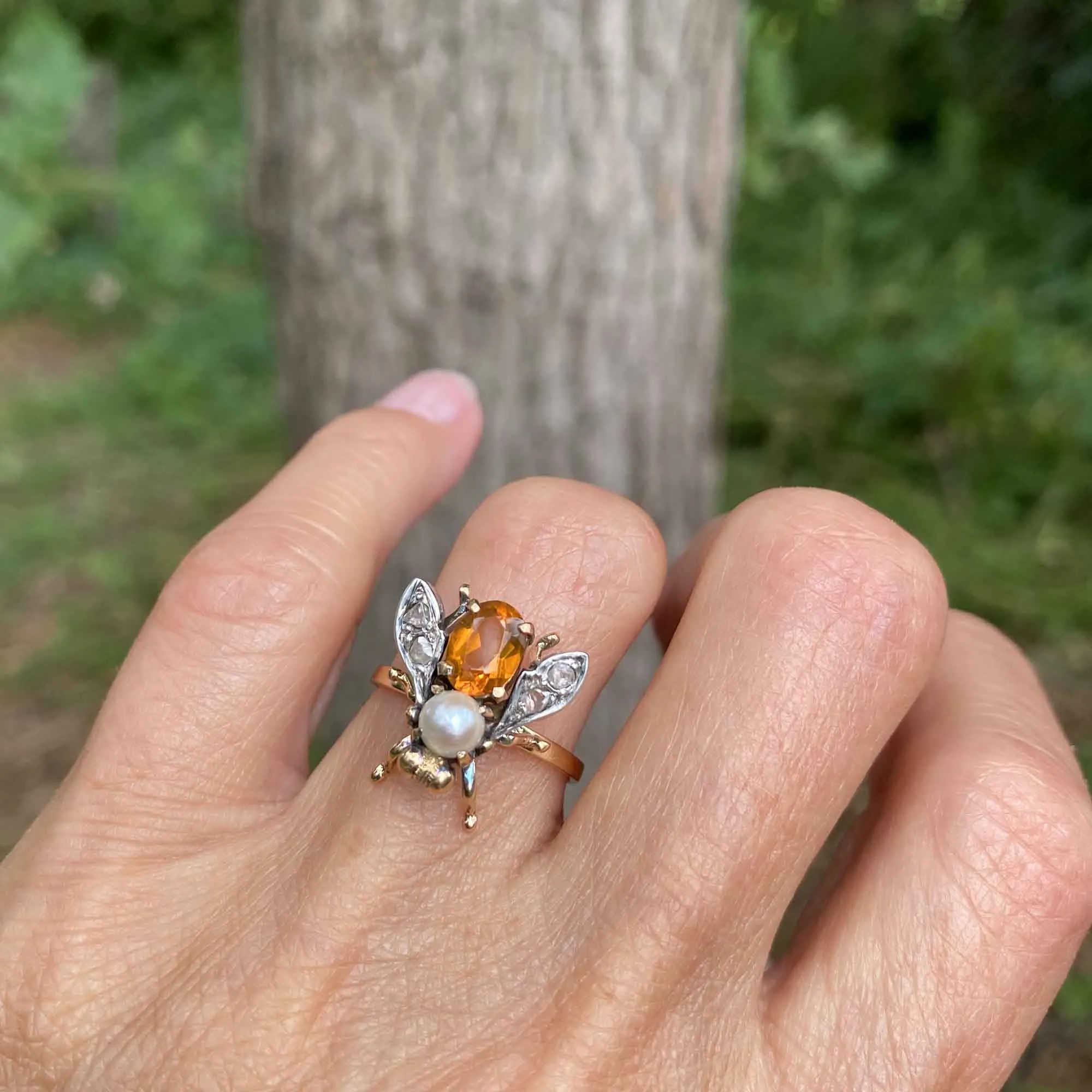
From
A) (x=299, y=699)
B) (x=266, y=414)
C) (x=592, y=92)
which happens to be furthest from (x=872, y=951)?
(x=266, y=414)

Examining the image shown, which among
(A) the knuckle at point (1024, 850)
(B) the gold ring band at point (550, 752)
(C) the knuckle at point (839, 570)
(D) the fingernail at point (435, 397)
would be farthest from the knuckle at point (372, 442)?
(A) the knuckle at point (1024, 850)

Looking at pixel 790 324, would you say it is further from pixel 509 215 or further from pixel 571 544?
pixel 571 544

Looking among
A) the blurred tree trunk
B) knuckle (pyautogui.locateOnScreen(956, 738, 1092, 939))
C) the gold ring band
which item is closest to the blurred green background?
the blurred tree trunk

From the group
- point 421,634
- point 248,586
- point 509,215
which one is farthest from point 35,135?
point 421,634

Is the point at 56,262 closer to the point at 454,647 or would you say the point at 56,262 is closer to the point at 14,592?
the point at 14,592

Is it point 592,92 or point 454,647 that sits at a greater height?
point 592,92

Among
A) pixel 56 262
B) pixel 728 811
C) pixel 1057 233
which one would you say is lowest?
pixel 56 262

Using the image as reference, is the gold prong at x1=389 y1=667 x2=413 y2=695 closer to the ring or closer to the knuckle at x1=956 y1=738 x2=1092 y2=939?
the ring
